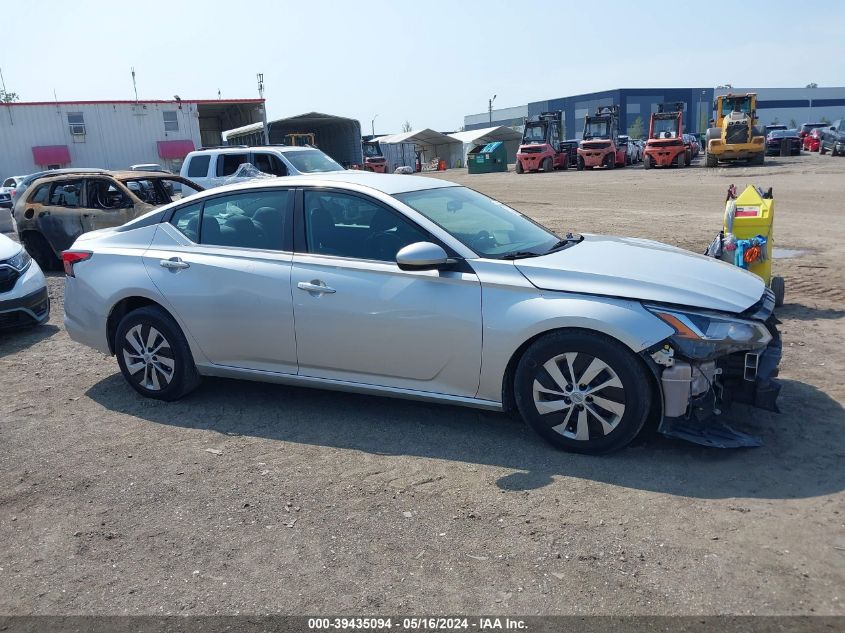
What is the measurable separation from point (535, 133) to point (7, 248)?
35640mm

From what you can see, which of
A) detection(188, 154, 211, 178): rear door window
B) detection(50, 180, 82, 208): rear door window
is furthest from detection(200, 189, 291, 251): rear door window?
detection(188, 154, 211, 178): rear door window

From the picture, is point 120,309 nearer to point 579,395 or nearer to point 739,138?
point 579,395

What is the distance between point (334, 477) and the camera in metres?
4.23

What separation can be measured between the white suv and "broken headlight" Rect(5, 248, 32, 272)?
6.88 metres

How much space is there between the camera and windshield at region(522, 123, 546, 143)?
40438mm

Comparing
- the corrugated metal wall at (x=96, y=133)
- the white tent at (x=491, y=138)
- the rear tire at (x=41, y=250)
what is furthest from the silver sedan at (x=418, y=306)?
the white tent at (x=491, y=138)

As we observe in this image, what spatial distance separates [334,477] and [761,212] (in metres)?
5.00

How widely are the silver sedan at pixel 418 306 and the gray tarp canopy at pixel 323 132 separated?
3164 cm

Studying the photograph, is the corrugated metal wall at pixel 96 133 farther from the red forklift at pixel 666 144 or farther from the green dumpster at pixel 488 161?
the red forklift at pixel 666 144

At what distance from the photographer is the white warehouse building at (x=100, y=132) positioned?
37.8 meters

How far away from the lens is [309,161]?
15812 mm

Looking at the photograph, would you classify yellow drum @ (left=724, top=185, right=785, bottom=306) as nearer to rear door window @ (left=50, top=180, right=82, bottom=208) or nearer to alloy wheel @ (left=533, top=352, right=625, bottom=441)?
alloy wheel @ (left=533, top=352, right=625, bottom=441)

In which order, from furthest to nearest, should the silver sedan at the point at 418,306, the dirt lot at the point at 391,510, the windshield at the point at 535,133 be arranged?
1. the windshield at the point at 535,133
2. the silver sedan at the point at 418,306
3. the dirt lot at the point at 391,510

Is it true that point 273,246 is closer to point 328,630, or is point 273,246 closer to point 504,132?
point 328,630
